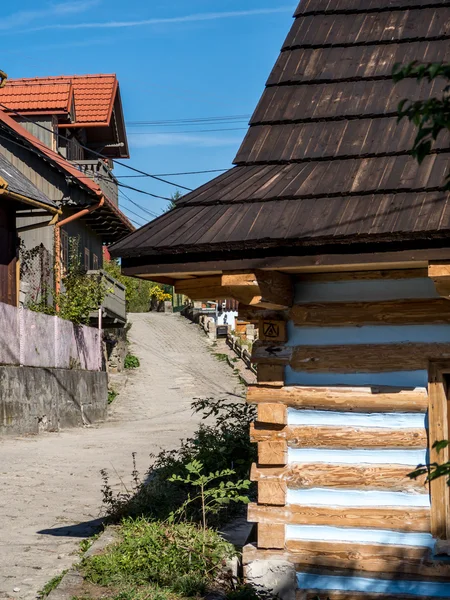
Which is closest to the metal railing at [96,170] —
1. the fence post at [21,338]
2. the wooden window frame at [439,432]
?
the fence post at [21,338]

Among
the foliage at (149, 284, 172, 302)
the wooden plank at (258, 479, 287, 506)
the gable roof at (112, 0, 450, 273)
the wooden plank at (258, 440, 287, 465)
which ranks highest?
the foliage at (149, 284, 172, 302)

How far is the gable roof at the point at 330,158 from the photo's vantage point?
6.10 metres

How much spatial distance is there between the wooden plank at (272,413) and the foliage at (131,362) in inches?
1067

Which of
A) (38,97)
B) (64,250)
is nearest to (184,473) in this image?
(64,250)

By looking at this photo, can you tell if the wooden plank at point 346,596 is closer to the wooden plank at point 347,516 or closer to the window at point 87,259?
the wooden plank at point 347,516

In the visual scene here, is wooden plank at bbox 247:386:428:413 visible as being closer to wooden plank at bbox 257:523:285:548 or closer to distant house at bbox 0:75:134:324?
wooden plank at bbox 257:523:285:548

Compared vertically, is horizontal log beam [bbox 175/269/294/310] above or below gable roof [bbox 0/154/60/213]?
below

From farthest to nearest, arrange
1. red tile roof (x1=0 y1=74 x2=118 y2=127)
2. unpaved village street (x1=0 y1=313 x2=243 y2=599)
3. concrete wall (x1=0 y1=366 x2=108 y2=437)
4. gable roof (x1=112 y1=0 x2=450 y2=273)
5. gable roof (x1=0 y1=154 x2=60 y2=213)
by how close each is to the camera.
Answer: red tile roof (x1=0 y1=74 x2=118 y2=127) → gable roof (x1=0 y1=154 x2=60 y2=213) → concrete wall (x1=0 y1=366 x2=108 y2=437) → unpaved village street (x1=0 y1=313 x2=243 y2=599) → gable roof (x1=112 y1=0 x2=450 y2=273)

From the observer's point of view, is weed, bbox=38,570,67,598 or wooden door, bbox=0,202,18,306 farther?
wooden door, bbox=0,202,18,306

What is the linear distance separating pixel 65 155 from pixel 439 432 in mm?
23992

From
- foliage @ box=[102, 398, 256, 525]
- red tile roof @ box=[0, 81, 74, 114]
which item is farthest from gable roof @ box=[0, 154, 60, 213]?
foliage @ box=[102, 398, 256, 525]

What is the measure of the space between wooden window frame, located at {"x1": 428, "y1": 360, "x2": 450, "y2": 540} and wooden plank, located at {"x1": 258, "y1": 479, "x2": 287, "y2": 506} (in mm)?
1044

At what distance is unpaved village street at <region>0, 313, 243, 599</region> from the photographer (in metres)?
8.30

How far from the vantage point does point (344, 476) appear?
265 inches
